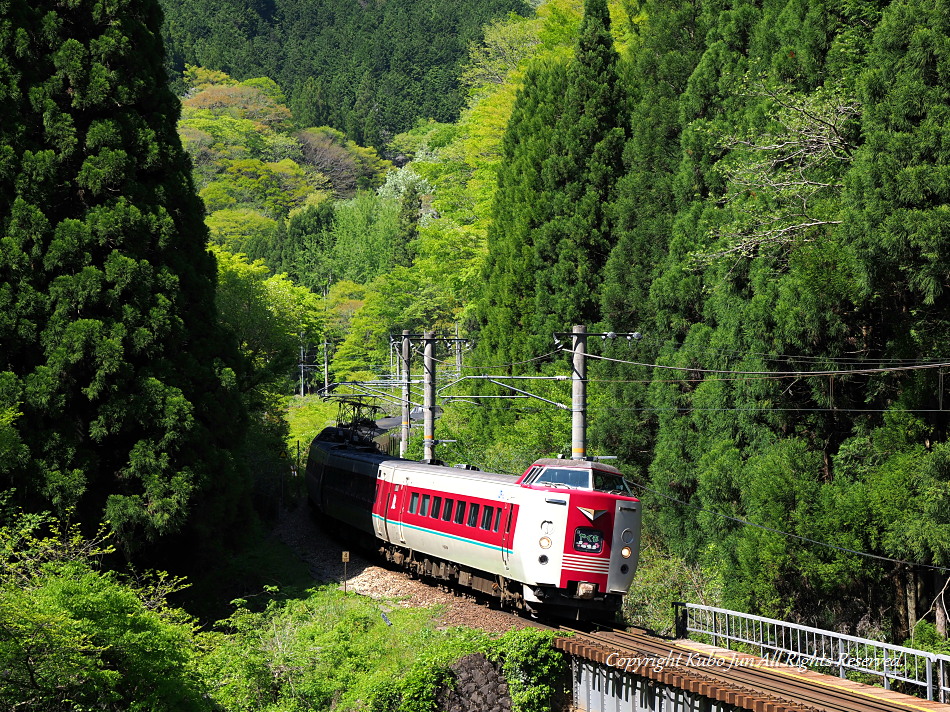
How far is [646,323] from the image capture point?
31.9 metres

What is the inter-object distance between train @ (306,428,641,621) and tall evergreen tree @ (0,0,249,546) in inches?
189

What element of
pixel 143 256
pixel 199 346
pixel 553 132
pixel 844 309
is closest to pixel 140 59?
pixel 143 256

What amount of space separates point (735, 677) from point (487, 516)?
740 cm

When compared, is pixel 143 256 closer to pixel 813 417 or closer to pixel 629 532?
pixel 629 532

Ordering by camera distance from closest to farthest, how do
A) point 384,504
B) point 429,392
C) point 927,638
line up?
point 927,638
point 384,504
point 429,392

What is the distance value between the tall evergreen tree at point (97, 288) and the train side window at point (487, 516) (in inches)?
199

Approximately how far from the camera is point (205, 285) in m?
23.4

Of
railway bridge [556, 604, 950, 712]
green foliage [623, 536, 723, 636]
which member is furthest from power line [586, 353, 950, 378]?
railway bridge [556, 604, 950, 712]

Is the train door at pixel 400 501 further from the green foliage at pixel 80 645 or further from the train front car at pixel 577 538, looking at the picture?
the green foliage at pixel 80 645

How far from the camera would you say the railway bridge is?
13781 millimetres

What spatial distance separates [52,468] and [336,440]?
20.5 metres

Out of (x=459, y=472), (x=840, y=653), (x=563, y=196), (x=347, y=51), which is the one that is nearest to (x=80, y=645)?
(x=840, y=653)

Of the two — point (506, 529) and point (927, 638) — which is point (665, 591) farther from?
point (927, 638)

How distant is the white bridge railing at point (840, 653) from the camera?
14.6 meters
